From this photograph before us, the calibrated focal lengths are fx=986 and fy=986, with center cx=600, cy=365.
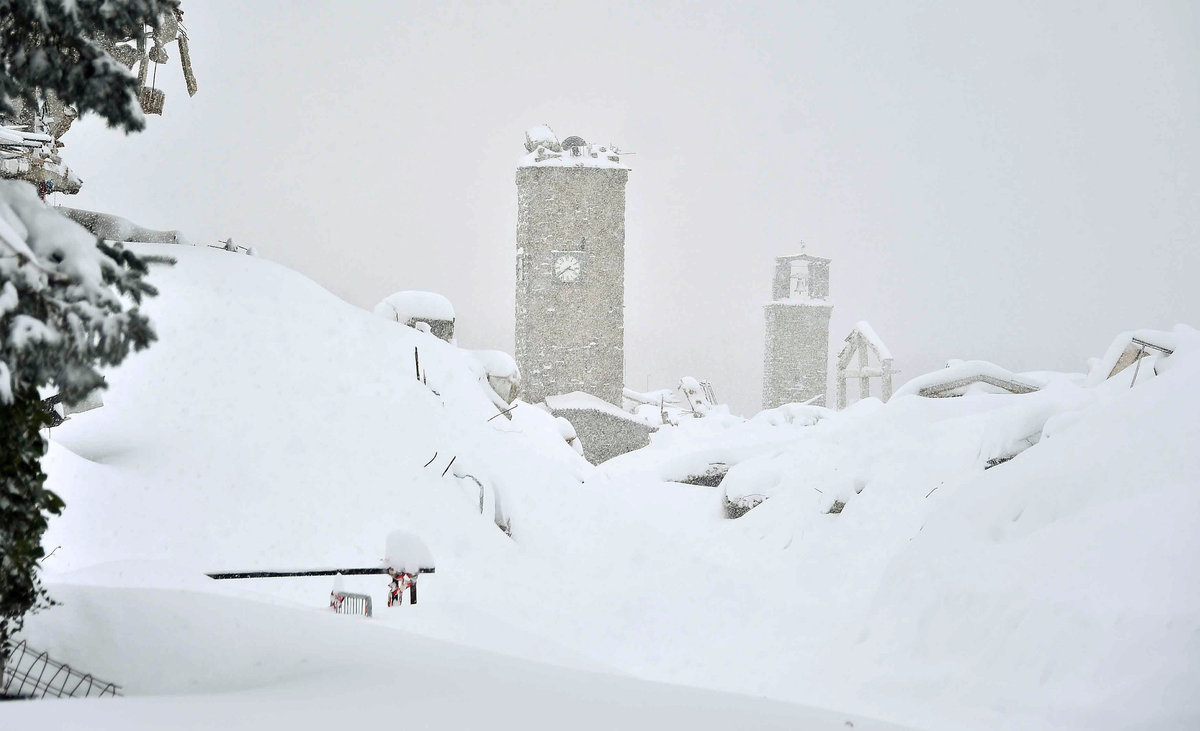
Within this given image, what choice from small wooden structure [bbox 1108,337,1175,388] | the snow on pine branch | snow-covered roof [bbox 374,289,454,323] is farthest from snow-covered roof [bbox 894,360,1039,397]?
the snow on pine branch

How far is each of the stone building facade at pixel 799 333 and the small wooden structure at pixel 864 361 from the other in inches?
240

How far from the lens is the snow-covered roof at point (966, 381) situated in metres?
17.5

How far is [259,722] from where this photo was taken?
3912 millimetres

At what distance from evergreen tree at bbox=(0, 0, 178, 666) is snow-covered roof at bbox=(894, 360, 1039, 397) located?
15370 millimetres

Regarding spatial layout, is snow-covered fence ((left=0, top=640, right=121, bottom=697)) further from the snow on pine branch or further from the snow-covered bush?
the snow on pine branch

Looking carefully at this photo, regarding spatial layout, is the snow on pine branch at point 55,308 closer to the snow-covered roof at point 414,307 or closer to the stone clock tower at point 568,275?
the snow-covered roof at point 414,307

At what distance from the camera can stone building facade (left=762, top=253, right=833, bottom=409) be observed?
151ft

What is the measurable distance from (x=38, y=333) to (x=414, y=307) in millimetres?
17524

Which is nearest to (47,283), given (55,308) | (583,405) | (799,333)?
(55,308)

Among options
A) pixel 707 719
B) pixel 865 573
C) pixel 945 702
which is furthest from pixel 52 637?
pixel 865 573

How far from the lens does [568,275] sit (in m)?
37.6

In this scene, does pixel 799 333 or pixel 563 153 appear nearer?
pixel 563 153

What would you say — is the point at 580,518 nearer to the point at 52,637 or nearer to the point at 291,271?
the point at 291,271

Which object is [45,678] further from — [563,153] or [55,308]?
[563,153]
